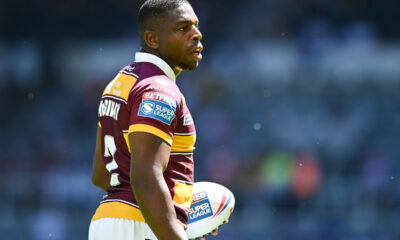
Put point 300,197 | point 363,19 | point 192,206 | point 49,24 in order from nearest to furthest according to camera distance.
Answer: point 192,206 → point 300,197 → point 363,19 → point 49,24

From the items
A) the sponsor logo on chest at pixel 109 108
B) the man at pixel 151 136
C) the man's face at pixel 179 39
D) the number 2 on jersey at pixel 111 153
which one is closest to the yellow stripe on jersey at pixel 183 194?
the man at pixel 151 136

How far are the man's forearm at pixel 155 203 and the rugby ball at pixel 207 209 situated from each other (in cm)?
46

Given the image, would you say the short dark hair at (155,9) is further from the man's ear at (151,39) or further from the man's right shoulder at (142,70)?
the man's right shoulder at (142,70)

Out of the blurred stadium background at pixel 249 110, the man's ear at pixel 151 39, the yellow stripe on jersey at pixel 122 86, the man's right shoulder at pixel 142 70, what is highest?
the man's ear at pixel 151 39

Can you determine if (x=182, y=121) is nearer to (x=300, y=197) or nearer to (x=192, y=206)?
(x=192, y=206)

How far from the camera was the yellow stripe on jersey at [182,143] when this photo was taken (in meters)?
3.44

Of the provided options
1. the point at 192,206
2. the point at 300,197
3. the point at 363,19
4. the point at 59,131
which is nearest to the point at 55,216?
the point at 59,131

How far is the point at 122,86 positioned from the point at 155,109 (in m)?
0.27

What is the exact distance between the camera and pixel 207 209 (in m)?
3.74

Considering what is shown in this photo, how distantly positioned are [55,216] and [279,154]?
3.32m

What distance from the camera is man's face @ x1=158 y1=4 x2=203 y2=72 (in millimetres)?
3520

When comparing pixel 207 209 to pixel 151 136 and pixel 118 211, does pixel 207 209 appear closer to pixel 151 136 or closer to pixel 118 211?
pixel 118 211

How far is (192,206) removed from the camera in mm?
3717

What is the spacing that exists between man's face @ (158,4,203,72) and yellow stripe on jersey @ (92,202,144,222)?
2.00 feet
